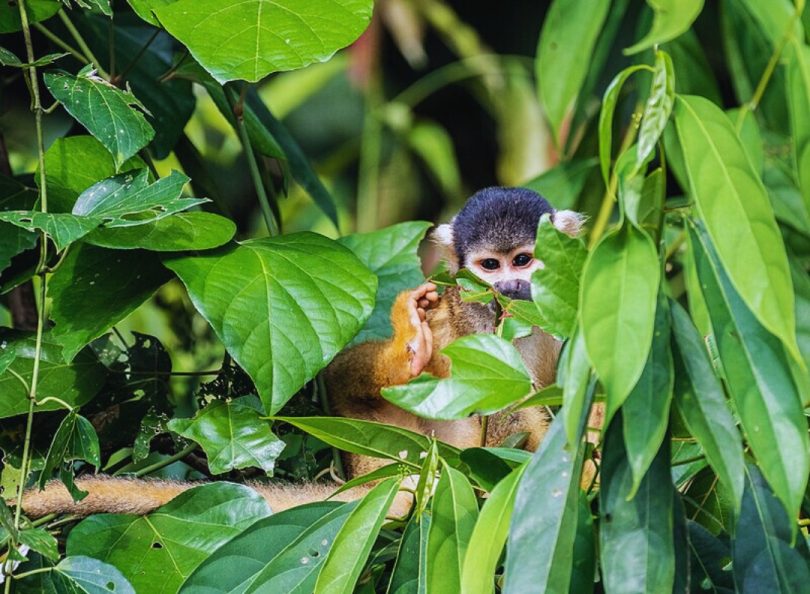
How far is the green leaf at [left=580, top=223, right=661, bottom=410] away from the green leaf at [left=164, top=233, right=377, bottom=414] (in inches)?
19.6

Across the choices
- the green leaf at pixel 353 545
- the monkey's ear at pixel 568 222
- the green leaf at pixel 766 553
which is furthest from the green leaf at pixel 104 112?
the monkey's ear at pixel 568 222

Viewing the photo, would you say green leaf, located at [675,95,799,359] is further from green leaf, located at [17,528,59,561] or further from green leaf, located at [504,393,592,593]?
green leaf, located at [17,528,59,561]

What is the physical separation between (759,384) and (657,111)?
9.9 inches

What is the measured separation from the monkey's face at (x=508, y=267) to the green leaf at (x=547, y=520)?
1.05 meters

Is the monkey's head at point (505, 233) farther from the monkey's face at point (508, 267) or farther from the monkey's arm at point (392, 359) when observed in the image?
the monkey's arm at point (392, 359)

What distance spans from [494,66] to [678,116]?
3.63 meters

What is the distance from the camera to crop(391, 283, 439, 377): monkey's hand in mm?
1763

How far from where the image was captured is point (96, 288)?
1.42m

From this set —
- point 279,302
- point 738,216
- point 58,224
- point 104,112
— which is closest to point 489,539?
point 738,216

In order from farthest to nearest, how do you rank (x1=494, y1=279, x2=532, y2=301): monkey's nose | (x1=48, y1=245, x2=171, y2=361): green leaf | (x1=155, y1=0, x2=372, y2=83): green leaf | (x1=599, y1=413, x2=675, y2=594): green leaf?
(x1=494, y1=279, x2=532, y2=301): monkey's nose, (x1=48, y1=245, x2=171, y2=361): green leaf, (x1=155, y1=0, x2=372, y2=83): green leaf, (x1=599, y1=413, x2=675, y2=594): green leaf

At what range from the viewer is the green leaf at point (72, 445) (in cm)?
129

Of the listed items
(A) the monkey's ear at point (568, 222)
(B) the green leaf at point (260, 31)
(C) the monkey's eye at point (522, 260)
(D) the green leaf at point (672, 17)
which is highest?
(B) the green leaf at point (260, 31)

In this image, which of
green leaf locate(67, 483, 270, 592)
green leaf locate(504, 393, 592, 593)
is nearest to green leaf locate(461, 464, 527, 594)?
green leaf locate(504, 393, 592, 593)

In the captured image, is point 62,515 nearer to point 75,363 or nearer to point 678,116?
point 75,363
